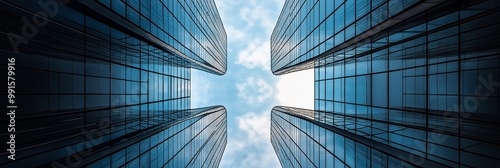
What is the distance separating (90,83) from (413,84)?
64.6 feet

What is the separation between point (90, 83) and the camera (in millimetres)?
16750

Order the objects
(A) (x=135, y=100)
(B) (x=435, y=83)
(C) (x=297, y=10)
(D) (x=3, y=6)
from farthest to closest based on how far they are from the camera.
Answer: (C) (x=297, y=10) → (A) (x=135, y=100) → (B) (x=435, y=83) → (D) (x=3, y=6)

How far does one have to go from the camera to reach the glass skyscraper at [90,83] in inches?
459

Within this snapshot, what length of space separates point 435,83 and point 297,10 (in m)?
23.5

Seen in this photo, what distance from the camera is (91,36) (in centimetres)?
1589

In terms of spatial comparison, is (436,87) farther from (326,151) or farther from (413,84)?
(326,151)

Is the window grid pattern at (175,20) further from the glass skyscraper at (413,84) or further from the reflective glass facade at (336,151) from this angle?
the reflective glass facade at (336,151)

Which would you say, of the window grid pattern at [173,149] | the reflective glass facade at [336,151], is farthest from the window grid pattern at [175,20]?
the reflective glass facade at [336,151]

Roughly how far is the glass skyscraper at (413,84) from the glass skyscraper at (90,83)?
46.1 ft

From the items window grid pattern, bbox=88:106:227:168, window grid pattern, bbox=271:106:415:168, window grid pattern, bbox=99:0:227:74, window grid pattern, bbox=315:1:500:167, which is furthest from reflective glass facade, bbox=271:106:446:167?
window grid pattern, bbox=99:0:227:74

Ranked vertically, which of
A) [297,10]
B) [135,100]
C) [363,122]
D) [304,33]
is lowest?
[363,122]

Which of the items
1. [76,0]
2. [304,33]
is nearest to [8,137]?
[76,0]

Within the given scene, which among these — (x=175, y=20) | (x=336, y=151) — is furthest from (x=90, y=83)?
(x=336, y=151)

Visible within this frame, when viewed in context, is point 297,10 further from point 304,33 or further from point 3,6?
point 3,6
